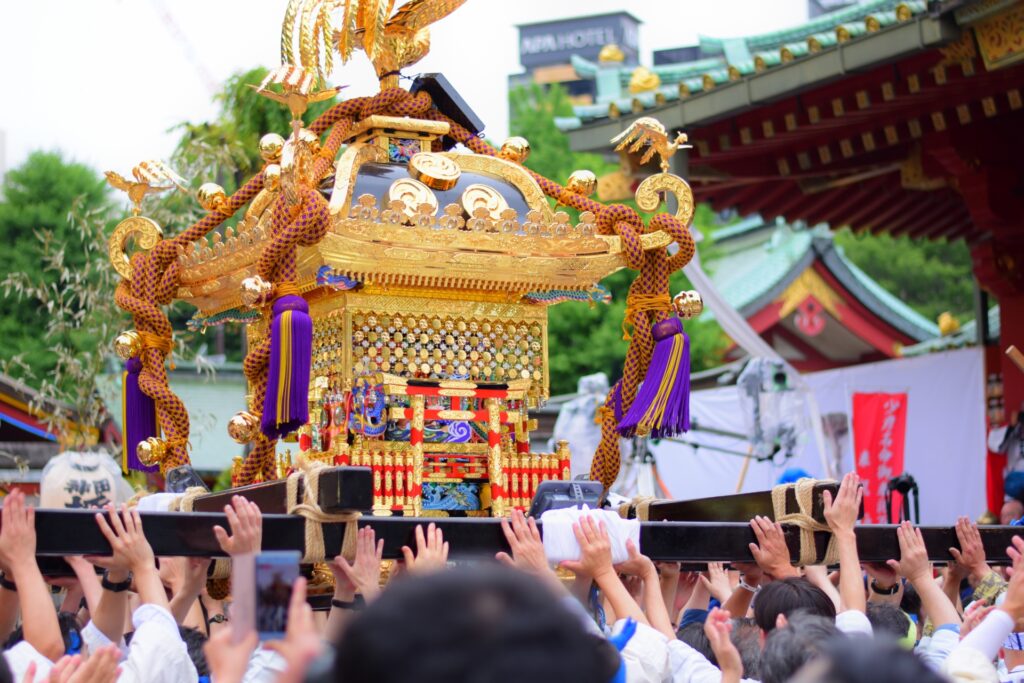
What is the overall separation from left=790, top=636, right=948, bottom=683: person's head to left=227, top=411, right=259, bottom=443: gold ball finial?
2962 mm

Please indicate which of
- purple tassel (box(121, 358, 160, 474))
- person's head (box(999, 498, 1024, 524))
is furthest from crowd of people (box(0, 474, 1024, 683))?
person's head (box(999, 498, 1024, 524))

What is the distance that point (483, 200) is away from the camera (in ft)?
14.9

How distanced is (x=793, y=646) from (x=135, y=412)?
3001mm

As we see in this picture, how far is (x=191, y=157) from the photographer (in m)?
11.1

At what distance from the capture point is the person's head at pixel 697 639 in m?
3.61

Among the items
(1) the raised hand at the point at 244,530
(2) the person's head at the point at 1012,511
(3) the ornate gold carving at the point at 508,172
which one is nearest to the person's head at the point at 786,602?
(1) the raised hand at the point at 244,530

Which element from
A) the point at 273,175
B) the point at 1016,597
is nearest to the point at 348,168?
the point at 273,175

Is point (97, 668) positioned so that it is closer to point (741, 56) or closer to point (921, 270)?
point (741, 56)

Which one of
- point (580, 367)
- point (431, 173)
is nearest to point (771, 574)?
point (431, 173)

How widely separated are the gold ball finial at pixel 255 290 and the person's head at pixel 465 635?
9.04 feet

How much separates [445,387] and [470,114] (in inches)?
44.1

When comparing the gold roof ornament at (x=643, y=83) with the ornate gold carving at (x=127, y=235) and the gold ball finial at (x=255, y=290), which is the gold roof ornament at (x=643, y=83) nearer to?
the ornate gold carving at (x=127, y=235)

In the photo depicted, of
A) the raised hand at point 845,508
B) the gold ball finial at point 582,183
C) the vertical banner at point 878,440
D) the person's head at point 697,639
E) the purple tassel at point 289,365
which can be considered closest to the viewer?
the raised hand at point 845,508

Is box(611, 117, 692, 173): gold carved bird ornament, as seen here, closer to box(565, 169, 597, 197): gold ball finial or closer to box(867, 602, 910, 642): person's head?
box(565, 169, 597, 197): gold ball finial
